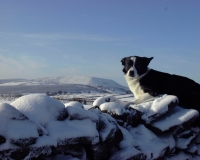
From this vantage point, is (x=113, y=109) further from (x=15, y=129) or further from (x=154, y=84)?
(x=15, y=129)

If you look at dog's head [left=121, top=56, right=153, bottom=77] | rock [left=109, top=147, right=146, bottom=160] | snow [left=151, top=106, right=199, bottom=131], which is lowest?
rock [left=109, top=147, right=146, bottom=160]

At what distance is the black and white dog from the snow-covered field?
0.68 m

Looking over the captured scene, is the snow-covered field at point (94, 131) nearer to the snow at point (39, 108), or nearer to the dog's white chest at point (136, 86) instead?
the snow at point (39, 108)

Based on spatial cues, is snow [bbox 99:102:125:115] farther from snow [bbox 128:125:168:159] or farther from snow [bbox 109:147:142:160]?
snow [bbox 109:147:142:160]

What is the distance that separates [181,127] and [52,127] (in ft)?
9.22

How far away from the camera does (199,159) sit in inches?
223

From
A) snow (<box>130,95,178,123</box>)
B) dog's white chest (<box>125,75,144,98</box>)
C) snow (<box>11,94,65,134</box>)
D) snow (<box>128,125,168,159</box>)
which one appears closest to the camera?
snow (<box>11,94,65,134</box>)

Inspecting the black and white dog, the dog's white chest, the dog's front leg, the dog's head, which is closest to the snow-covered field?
the black and white dog

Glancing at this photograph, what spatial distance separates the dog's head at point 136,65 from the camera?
306 inches

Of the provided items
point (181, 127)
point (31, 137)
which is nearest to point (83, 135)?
point (31, 137)

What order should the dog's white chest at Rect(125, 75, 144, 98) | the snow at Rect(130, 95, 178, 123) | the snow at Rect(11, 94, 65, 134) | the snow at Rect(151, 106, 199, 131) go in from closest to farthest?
the snow at Rect(11, 94, 65, 134)
the snow at Rect(151, 106, 199, 131)
the snow at Rect(130, 95, 178, 123)
the dog's white chest at Rect(125, 75, 144, 98)

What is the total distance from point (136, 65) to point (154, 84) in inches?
34.5

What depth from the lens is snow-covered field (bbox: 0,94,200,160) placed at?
368 cm

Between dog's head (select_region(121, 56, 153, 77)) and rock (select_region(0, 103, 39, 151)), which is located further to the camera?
dog's head (select_region(121, 56, 153, 77))
